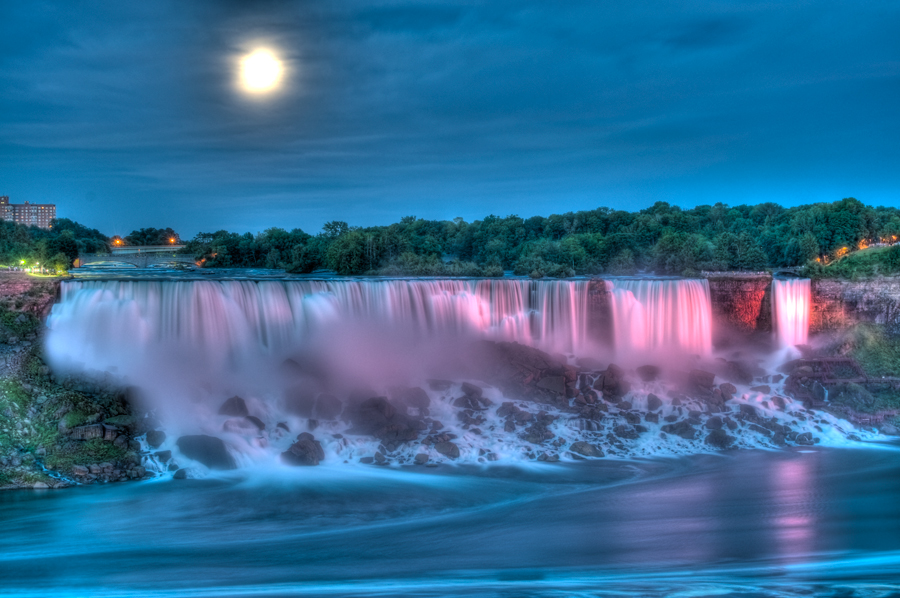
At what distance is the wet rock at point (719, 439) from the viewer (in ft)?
82.2

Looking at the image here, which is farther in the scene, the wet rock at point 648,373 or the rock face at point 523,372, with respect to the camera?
the wet rock at point 648,373

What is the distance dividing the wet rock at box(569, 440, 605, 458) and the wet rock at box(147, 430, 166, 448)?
45.5 ft

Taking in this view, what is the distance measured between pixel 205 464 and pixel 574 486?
11.6 meters

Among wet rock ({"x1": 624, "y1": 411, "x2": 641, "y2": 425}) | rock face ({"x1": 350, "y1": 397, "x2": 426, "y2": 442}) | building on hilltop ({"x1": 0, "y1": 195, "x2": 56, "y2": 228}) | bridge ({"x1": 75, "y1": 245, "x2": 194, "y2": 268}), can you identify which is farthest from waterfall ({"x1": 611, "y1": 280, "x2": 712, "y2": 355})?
building on hilltop ({"x1": 0, "y1": 195, "x2": 56, "y2": 228})

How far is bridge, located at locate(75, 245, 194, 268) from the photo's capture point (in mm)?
52750

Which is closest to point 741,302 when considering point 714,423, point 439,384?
point 714,423

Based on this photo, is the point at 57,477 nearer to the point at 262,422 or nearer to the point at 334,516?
the point at 262,422

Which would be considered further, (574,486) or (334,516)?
(574,486)

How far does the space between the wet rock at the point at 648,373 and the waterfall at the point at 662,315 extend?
4104 millimetres

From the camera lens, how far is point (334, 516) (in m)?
18.2

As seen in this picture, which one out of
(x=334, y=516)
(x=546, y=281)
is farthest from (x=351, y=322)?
(x=334, y=516)

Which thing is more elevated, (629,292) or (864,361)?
(629,292)

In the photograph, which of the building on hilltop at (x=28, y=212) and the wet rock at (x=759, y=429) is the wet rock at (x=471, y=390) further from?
the building on hilltop at (x=28, y=212)

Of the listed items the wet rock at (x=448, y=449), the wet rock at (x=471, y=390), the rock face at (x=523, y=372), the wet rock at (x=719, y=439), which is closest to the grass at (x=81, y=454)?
the wet rock at (x=448, y=449)
